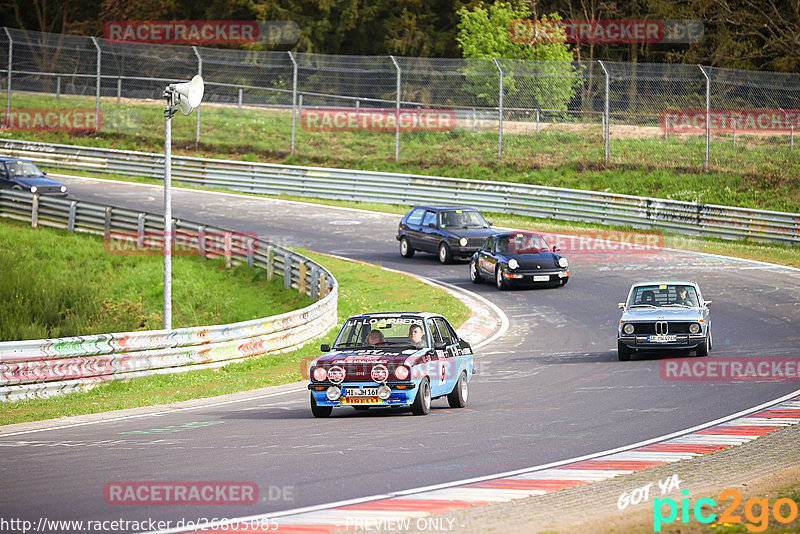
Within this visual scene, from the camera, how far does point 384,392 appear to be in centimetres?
1328

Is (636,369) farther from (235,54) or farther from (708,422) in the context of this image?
(235,54)

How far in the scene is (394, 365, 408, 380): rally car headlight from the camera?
13188 millimetres

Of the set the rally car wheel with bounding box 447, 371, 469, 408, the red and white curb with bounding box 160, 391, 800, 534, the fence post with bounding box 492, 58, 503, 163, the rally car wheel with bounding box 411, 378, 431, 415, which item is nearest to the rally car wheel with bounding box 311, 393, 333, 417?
the rally car wheel with bounding box 411, 378, 431, 415

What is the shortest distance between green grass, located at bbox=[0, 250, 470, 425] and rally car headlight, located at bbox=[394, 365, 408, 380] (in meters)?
→ 4.33

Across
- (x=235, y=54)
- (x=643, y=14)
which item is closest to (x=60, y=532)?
(x=235, y=54)

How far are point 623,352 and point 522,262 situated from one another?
8.11 m

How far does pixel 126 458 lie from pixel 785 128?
3047 centimetres

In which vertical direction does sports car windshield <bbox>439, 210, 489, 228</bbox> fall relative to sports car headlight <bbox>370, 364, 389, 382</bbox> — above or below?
above

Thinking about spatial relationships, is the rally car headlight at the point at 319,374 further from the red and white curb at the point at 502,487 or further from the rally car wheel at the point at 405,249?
the rally car wheel at the point at 405,249

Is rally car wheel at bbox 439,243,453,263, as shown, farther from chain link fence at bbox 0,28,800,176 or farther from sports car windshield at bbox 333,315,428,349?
sports car windshield at bbox 333,315,428,349

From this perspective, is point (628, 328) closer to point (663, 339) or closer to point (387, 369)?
point (663, 339)

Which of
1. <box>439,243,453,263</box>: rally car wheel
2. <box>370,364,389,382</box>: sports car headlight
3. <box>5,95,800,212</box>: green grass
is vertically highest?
<box>5,95,800,212</box>: green grass

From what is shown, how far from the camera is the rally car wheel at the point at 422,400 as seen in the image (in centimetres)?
1358

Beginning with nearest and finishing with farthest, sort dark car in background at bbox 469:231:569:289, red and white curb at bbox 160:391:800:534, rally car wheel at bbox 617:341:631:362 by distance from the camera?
red and white curb at bbox 160:391:800:534 → rally car wheel at bbox 617:341:631:362 → dark car in background at bbox 469:231:569:289
